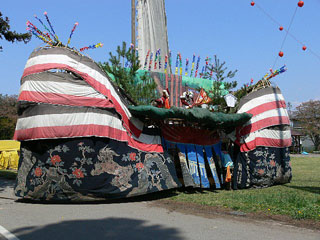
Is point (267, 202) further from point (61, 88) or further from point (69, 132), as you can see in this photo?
point (61, 88)

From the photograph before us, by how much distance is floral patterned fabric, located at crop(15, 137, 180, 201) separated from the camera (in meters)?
8.60

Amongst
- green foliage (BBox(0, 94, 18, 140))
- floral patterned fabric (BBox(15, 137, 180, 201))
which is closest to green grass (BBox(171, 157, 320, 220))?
floral patterned fabric (BBox(15, 137, 180, 201))

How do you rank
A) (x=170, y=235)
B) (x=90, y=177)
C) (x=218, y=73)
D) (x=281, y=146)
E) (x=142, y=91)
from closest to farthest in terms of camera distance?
(x=170, y=235) < (x=90, y=177) < (x=281, y=146) < (x=142, y=91) < (x=218, y=73)

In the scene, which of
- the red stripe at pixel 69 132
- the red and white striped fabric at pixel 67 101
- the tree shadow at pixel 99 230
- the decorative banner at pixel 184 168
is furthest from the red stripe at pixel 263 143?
the tree shadow at pixel 99 230

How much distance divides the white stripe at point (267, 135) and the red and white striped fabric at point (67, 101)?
14.5 ft

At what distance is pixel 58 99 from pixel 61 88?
0.31 m

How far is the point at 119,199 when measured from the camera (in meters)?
9.50

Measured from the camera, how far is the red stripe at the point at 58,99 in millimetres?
8625

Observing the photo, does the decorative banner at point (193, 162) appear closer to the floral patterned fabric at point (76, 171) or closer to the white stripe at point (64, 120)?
the floral patterned fabric at point (76, 171)

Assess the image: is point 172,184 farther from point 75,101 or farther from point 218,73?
point 218,73

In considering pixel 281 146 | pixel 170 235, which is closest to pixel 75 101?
pixel 170 235

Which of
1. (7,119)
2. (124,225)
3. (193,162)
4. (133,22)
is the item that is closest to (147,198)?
(193,162)

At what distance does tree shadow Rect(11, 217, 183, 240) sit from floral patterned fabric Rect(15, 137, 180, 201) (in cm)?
196

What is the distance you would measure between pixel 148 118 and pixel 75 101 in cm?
236
